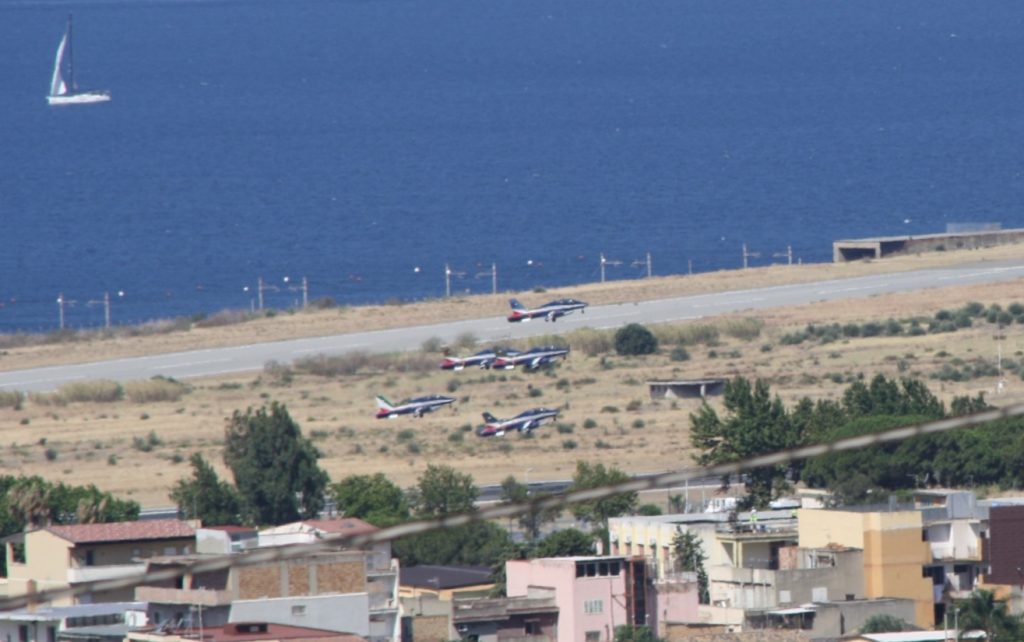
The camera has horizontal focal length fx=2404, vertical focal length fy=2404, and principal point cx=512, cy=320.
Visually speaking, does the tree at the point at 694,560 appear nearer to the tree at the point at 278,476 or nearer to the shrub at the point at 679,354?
the tree at the point at 278,476

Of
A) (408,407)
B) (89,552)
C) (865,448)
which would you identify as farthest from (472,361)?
(89,552)

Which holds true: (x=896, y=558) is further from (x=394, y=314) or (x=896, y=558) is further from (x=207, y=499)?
(x=394, y=314)

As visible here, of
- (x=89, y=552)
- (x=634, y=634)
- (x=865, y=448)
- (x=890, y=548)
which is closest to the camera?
(x=634, y=634)

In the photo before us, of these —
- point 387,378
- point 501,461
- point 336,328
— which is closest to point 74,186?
point 336,328

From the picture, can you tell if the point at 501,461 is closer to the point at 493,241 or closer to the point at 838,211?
the point at 493,241

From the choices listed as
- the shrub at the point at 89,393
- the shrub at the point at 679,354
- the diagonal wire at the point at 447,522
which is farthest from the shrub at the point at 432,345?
the diagonal wire at the point at 447,522
